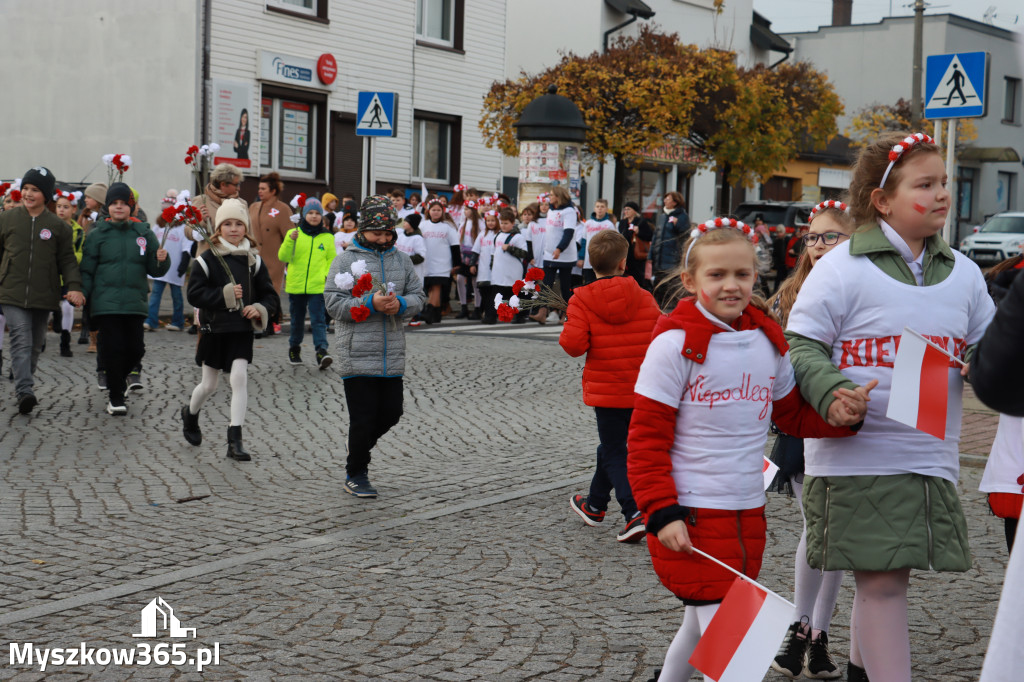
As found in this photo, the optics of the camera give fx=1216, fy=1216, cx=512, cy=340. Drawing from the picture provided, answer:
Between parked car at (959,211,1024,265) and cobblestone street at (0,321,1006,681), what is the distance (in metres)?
24.9

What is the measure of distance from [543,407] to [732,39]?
31.8 m

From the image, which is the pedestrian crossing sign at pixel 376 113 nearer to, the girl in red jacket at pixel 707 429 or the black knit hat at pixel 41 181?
the black knit hat at pixel 41 181

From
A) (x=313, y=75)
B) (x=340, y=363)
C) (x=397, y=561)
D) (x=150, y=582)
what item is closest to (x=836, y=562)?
(x=397, y=561)

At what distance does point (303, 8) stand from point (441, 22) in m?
4.70

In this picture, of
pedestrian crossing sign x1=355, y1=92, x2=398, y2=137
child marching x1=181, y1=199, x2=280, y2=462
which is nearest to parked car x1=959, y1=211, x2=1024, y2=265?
pedestrian crossing sign x1=355, y1=92, x2=398, y2=137

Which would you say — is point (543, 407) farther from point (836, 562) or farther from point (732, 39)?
point (732, 39)

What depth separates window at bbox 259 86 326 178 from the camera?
25.2 metres

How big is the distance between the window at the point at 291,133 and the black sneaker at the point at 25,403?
15976mm

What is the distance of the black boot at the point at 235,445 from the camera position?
8.20 m

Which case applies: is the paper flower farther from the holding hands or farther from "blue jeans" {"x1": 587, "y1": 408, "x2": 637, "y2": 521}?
the holding hands

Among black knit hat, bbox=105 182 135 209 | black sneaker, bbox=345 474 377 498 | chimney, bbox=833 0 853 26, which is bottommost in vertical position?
black sneaker, bbox=345 474 377 498

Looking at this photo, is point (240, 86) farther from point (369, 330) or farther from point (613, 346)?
point (613, 346)

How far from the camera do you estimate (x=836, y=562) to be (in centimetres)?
349

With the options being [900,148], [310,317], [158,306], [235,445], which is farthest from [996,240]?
[900,148]
